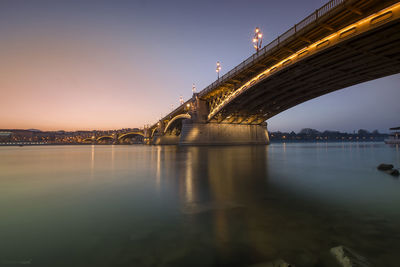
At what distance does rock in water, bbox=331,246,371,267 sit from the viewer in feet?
6.94

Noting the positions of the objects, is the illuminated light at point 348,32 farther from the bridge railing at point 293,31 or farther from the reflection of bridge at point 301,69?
the bridge railing at point 293,31

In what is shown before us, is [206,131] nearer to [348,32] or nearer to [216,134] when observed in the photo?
[216,134]

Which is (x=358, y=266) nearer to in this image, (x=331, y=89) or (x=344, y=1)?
(x=344, y=1)

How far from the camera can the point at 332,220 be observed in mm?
3496

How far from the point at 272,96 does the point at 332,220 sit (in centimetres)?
3348

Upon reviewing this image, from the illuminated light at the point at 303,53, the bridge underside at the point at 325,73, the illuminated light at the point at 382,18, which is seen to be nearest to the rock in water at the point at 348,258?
the bridge underside at the point at 325,73

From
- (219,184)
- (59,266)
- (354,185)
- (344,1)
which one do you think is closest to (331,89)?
(344,1)

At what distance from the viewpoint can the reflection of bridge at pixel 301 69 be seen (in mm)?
15062

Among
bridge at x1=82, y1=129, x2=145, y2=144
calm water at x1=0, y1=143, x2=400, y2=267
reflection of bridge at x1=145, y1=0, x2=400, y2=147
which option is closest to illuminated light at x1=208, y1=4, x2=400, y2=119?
reflection of bridge at x1=145, y1=0, x2=400, y2=147

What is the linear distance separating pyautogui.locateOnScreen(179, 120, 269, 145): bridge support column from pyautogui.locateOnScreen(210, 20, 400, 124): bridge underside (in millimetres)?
1991

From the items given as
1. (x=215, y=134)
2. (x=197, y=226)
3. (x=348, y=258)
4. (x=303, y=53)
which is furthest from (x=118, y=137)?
(x=348, y=258)

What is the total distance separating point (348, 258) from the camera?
2150mm

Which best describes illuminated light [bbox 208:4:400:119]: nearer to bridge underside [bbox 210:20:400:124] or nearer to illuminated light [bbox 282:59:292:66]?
illuminated light [bbox 282:59:292:66]

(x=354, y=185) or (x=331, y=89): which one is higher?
(x=331, y=89)
